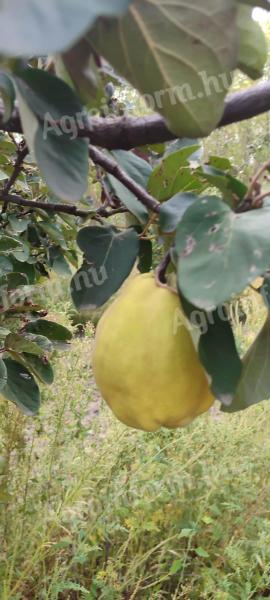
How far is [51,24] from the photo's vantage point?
0.13m

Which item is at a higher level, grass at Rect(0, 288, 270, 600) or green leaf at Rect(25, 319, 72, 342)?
green leaf at Rect(25, 319, 72, 342)

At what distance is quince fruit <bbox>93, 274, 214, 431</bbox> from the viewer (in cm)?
34

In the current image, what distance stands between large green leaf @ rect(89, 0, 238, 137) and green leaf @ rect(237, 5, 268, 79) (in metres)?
0.08

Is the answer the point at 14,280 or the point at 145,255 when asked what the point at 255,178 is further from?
the point at 14,280

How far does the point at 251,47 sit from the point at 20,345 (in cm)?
45

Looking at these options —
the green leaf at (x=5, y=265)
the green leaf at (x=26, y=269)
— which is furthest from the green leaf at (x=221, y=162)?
the green leaf at (x=26, y=269)

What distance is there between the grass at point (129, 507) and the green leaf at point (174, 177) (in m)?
0.95

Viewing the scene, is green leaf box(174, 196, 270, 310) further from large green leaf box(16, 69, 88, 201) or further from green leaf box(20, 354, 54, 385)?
green leaf box(20, 354, 54, 385)

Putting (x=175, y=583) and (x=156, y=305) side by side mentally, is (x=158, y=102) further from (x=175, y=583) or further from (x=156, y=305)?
(x=175, y=583)

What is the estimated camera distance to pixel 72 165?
0.29 metres

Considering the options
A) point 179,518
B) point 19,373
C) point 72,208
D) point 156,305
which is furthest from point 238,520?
point 156,305

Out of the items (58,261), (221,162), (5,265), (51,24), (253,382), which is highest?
(51,24)

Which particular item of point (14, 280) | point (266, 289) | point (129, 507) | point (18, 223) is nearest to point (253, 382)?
point (266, 289)

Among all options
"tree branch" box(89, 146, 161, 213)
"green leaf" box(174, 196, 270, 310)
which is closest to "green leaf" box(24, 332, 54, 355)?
"tree branch" box(89, 146, 161, 213)
